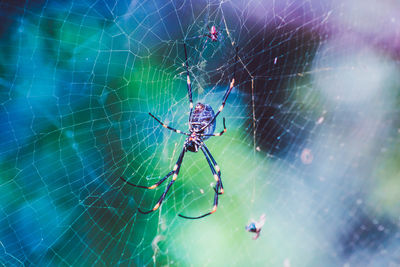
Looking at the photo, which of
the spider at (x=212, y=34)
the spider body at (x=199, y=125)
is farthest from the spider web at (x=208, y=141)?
the spider body at (x=199, y=125)

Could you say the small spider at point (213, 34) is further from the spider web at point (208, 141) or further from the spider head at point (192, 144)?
the spider head at point (192, 144)

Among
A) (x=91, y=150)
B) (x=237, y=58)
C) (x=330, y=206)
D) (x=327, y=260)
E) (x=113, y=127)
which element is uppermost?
(x=237, y=58)

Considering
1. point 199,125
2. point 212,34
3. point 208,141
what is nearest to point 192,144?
point 199,125

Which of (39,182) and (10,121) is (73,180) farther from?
(10,121)

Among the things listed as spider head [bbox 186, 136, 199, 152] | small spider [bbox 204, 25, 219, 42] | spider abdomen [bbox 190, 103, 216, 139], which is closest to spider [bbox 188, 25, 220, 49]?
small spider [bbox 204, 25, 219, 42]

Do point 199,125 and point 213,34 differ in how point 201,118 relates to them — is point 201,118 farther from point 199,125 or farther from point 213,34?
point 213,34

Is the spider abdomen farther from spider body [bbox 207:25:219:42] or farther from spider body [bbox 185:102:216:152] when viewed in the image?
spider body [bbox 207:25:219:42]

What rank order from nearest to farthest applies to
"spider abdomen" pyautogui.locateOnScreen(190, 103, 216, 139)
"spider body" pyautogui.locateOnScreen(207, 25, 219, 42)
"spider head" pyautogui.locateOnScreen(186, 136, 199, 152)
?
"spider body" pyautogui.locateOnScreen(207, 25, 219, 42) → "spider abdomen" pyautogui.locateOnScreen(190, 103, 216, 139) → "spider head" pyautogui.locateOnScreen(186, 136, 199, 152)

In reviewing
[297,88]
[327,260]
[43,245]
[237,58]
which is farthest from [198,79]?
[327,260]
